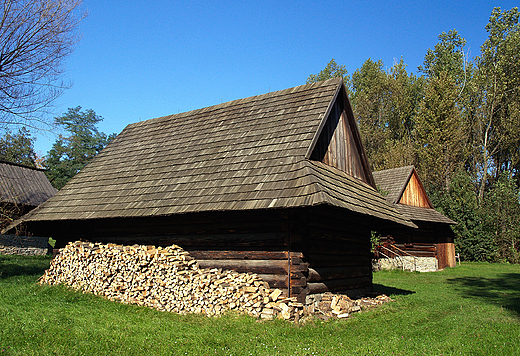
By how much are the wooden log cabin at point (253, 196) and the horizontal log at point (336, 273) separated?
26mm

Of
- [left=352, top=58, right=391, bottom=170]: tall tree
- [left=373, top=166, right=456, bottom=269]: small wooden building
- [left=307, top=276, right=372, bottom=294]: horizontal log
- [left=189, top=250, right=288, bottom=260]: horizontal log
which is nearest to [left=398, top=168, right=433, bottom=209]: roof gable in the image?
[left=373, top=166, right=456, bottom=269]: small wooden building

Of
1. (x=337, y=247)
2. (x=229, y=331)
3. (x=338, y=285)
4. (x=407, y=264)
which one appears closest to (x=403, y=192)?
(x=407, y=264)

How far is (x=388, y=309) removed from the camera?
907cm

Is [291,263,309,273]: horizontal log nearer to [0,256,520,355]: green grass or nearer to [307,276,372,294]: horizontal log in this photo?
[307,276,372,294]: horizontal log

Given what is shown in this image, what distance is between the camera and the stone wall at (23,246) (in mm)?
20844

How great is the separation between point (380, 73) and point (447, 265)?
2344 cm

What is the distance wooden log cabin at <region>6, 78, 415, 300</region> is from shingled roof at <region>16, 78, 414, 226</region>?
39 mm

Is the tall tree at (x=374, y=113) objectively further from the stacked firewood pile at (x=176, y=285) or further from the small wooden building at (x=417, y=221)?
the stacked firewood pile at (x=176, y=285)

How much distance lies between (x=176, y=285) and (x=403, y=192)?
679 inches

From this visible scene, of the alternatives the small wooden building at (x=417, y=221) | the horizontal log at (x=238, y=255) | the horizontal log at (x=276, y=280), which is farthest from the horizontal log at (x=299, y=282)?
the small wooden building at (x=417, y=221)

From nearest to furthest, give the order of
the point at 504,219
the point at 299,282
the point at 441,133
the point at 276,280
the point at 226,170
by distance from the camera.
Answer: the point at 299,282 → the point at 276,280 → the point at 226,170 → the point at 504,219 → the point at 441,133

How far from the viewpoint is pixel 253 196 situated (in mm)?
8164

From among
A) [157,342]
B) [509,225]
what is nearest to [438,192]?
[509,225]

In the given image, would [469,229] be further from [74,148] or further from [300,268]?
[74,148]
